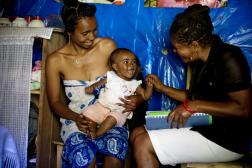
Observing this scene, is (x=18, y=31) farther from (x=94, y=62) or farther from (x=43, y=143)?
(x=43, y=143)

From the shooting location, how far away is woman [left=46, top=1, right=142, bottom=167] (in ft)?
7.33

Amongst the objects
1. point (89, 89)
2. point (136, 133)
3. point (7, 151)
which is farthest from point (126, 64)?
point (7, 151)

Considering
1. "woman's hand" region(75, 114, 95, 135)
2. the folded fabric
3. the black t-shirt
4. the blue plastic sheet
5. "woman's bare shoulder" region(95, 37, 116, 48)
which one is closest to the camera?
the black t-shirt

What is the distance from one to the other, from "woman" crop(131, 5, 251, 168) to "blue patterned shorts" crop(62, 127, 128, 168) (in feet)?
0.65

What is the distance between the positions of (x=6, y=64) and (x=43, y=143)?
0.67 meters

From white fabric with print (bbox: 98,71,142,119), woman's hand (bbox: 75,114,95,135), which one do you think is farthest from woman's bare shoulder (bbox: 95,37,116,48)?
woman's hand (bbox: 75,114,95,135)

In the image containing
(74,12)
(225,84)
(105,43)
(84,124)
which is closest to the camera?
(225,84)

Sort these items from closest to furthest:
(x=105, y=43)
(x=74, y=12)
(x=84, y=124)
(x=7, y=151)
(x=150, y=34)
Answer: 1. (x=7, y=151)
2. (x=84, y=124)
3. (x=74, y=12)
4. (x=105, y=43)
5. (x=150, y=34)

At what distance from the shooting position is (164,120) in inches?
83.4

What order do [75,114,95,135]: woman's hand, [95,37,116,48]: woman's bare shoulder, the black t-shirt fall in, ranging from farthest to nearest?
[95,37,116,48]: woman's bare shoulder
[75,114,95,135]: woman's hand
the black t-shirt

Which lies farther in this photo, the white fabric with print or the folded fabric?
the white fabric with print

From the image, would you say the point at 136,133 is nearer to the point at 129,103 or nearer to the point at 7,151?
the point at 129,103

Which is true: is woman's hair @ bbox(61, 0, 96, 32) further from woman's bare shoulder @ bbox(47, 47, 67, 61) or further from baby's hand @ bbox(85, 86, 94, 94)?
baby's hand @ bbox(85, 86, 94, 94)

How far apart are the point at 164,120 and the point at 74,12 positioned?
103 centimetres
